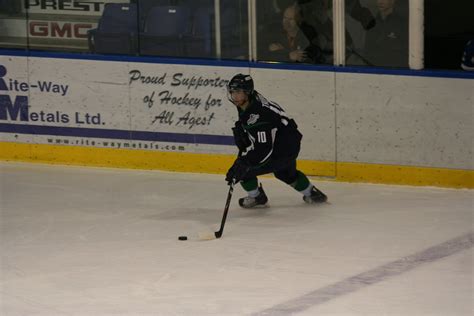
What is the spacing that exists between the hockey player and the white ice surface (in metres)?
0.31

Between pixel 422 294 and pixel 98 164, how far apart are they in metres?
3.80

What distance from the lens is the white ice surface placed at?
659cm

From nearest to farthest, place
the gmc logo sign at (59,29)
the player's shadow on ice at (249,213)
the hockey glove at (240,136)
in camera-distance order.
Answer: the hockey glove at (240,136) → the player's shadow on ice at (249,213) → the gmc logo sign at (59,29)

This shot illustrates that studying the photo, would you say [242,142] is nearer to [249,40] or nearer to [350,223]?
[350,223]

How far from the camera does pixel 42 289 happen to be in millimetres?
6875

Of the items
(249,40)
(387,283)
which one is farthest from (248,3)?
(387,283)

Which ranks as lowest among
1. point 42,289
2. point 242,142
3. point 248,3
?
point 42,289

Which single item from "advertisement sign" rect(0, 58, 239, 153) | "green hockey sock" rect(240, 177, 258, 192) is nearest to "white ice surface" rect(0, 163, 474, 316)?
"green hockey sock" rect(240, 177, 258, 192)

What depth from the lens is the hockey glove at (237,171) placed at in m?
7.90

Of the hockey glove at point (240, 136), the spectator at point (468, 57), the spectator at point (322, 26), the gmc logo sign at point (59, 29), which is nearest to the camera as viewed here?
the hockey glove at point (240, 136)

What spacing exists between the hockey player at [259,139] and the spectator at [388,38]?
107cm

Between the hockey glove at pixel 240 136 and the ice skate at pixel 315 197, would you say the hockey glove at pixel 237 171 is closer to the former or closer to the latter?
the hockey glove at pixel 240 136

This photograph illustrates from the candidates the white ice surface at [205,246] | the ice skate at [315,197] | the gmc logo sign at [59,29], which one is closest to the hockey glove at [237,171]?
the white ice surface at [205,246]

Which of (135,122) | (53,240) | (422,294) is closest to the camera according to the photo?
(422,294)
